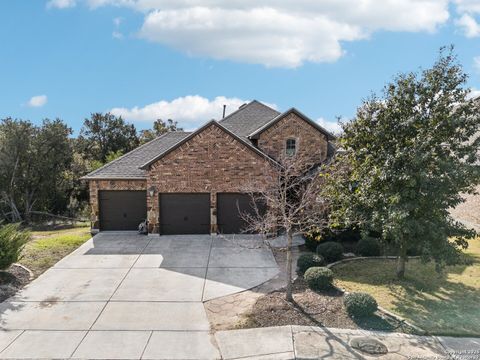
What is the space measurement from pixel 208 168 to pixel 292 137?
17.7 feet

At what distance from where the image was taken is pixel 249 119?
84.2ft

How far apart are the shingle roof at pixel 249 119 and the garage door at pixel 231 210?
5.01m

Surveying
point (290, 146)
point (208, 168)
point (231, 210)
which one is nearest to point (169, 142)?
point (208, 168)

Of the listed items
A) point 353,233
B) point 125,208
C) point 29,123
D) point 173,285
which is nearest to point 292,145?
point 353,233

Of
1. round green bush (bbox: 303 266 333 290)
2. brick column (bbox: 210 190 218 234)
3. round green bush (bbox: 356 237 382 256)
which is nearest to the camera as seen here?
round green bush (bbox: 303 266 333 290)

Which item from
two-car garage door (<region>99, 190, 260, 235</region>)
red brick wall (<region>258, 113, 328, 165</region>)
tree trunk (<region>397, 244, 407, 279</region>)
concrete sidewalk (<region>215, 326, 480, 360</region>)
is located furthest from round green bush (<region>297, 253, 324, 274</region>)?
red brick wall (<region>258, 113, 328, 165</region>)

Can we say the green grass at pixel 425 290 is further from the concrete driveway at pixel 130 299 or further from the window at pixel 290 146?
the window at pixel 290 146

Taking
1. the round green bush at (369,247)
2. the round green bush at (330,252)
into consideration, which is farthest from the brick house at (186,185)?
the round green bush at (369,247)

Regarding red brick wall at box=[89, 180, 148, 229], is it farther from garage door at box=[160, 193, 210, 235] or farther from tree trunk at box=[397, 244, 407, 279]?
tree trunk at box=[397, 244, 407, 279]

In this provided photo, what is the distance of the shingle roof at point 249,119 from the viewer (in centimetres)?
2445

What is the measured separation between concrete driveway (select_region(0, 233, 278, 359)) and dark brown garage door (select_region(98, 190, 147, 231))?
6.96 feet

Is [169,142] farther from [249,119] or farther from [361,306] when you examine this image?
[361,306]

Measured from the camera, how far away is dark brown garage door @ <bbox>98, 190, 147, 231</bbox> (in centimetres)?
2070

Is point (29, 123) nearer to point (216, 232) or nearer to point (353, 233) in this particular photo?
point (216, 232)
